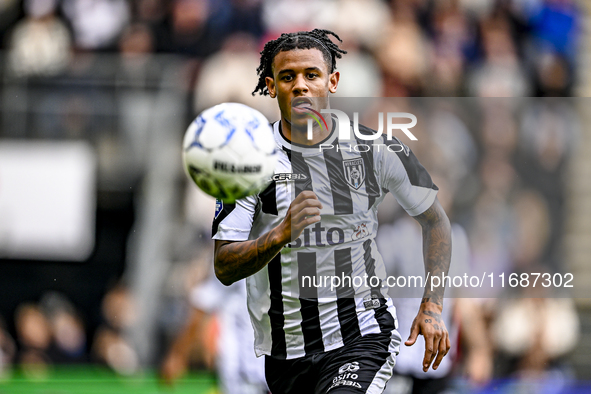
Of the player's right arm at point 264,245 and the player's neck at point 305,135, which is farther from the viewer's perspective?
the player's neck at point 305,135

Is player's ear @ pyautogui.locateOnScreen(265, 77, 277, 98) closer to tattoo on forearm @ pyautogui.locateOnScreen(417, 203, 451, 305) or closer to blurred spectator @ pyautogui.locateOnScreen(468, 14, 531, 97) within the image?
tattoo on forearm @ pyautogui.locateOnScreen(417, 203, 451, 305)

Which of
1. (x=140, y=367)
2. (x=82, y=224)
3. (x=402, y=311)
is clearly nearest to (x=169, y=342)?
(x=140, y=367)

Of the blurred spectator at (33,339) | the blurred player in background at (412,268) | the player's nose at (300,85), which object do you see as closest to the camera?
the player's nose at (300,85)

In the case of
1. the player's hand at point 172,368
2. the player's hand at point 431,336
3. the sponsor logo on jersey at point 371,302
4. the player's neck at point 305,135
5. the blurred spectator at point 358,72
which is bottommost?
the player's hand at point 172,368

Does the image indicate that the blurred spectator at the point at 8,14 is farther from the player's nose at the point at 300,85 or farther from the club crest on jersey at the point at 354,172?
the club crest on jersey at the point at 354,172

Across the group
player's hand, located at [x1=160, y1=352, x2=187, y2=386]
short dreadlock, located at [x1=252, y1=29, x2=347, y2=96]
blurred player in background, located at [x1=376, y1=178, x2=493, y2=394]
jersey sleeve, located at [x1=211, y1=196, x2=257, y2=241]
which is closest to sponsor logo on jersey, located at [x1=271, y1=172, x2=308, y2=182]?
jersey sleeve, located at [x1=211, y1=196, x2=257, y2=241]

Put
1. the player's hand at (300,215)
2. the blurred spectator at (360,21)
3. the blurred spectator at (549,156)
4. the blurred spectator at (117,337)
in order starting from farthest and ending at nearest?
the blurred spectator at (360,21), the blurred spectator at (117,337), the blurred spectator at (549,156), the player's hand at (300,215)

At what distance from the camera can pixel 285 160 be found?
147 inches

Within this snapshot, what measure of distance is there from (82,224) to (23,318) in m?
1.30

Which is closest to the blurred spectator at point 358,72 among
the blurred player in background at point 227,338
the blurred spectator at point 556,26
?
the blurred spectator at point 556,26

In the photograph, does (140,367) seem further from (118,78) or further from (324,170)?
(324,170)

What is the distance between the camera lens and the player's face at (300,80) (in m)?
3.62

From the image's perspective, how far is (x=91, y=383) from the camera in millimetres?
8461

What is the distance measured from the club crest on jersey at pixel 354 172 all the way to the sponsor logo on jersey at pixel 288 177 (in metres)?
0.21
